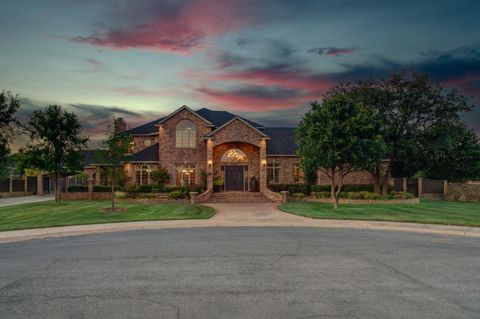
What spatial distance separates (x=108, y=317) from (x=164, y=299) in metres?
1.06

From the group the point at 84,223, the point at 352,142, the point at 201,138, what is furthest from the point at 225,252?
the point at 201,138

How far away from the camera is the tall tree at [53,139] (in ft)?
82.2

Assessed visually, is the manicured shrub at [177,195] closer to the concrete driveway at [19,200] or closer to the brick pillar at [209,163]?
the brick pillar at [209,163]

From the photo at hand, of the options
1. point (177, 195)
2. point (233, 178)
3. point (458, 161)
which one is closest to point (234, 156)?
point (233, 178)

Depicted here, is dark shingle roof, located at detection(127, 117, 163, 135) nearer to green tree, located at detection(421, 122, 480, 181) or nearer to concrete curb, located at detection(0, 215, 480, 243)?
concrete curb, located at detection(0, 215, 480, 243)

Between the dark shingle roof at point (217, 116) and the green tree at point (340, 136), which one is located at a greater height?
the dark shingle roof at point (217, 116)

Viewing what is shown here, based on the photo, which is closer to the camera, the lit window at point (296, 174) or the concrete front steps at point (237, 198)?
the concrete front steps at point (237, 198)

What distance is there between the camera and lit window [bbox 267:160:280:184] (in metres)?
34.0

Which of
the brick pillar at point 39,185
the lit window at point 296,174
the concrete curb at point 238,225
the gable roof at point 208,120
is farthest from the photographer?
the brick pillar at point 39,185

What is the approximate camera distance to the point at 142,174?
1281 inches

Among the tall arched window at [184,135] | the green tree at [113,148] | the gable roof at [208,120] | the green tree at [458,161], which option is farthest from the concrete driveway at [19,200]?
the green tree at [458,161]

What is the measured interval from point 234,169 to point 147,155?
353 inches

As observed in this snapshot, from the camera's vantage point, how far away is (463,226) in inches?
581

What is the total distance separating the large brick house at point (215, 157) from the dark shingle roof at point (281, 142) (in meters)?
0.11
